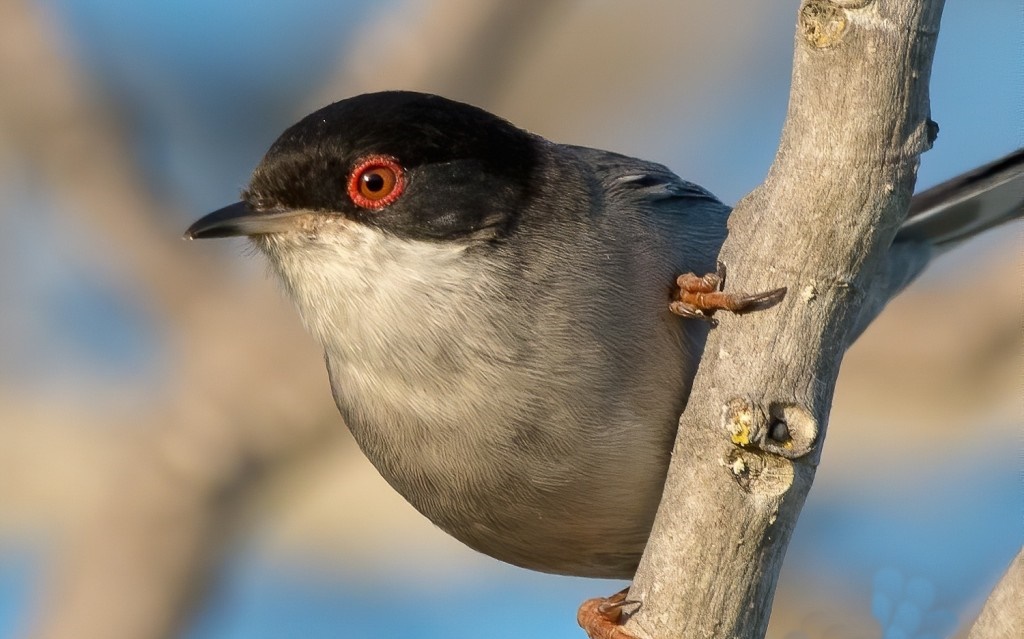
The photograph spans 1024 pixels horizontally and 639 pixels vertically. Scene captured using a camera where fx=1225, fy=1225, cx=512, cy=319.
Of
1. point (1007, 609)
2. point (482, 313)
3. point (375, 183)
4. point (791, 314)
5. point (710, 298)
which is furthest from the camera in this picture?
point (375, 183)

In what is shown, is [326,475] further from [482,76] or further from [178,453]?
[482,76]

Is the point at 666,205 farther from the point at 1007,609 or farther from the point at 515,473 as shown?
the point at 1007,609

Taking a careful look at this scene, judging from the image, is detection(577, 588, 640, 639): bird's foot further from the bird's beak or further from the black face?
the bird's beak

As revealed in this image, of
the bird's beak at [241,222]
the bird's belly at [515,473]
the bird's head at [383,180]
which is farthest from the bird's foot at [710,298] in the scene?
the bird's beak at [241,222]

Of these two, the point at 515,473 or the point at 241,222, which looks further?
the point at 241,222

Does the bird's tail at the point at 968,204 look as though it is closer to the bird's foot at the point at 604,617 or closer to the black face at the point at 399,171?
the black face at the point at 399,171

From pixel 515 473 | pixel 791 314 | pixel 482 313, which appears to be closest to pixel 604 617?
pixel 515 473
